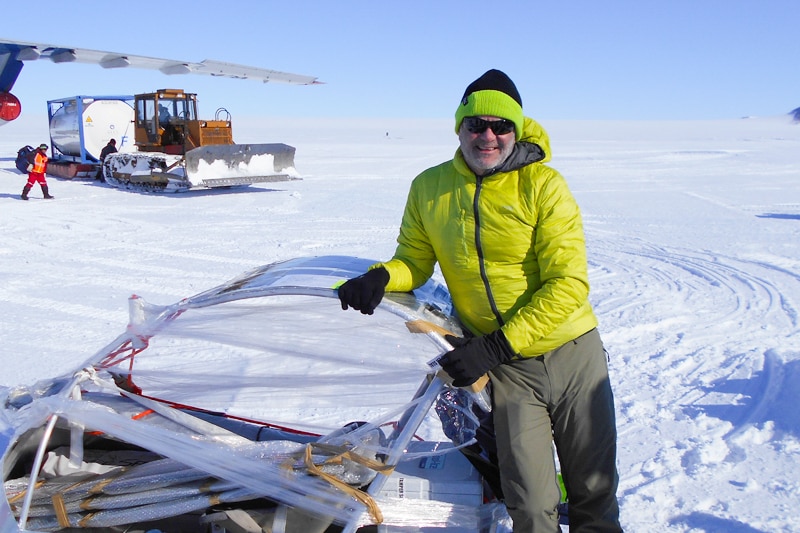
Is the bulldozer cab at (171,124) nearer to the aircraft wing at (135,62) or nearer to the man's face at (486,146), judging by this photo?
the aircraft wing at (135,62)

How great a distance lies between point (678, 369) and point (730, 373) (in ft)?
0.99

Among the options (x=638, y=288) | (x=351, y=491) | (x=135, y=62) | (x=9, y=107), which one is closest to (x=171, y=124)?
(x=135, y=62)

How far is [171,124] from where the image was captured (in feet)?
56.9

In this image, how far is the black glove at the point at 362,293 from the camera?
86.4 inches

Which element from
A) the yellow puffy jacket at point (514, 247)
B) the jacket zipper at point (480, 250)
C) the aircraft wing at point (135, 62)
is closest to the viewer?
the yellow puffy jacket at point (514, 247)

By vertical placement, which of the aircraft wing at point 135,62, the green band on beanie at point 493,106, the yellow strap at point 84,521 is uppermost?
the aircraft wing at point 135,62

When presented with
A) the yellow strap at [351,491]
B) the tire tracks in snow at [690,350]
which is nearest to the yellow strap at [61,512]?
the yellow strap at [351,491]

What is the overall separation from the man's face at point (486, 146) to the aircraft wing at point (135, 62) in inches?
437

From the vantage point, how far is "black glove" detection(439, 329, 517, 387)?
6.79 ft

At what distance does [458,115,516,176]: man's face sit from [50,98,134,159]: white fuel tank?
18.7 metres

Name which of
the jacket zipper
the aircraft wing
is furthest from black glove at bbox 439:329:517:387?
the aircraft wing

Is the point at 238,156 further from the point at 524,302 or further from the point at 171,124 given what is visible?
the point at 524,302

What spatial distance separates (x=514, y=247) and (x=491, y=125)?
1.28ft

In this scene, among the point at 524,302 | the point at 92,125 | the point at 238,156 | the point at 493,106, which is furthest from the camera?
the point at 92,125
